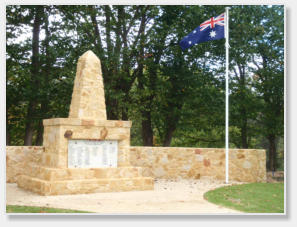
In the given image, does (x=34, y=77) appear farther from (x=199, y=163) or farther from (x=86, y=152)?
(x=199, y=163)

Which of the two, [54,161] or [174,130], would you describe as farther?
[174,130]

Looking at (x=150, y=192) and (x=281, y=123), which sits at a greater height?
(x=281, y=123)

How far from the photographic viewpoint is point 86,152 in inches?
430

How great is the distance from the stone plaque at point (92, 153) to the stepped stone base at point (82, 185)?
1.75ft

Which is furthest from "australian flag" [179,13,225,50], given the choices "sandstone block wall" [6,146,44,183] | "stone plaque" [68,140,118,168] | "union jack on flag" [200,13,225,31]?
"sandstone block wall" [6,146,44,183]

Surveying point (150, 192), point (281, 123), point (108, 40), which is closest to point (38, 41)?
point (108, 40)

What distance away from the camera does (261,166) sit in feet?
46.2

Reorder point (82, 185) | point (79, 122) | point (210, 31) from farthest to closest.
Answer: point (210, 31), point (79, 122), point (82, 185)

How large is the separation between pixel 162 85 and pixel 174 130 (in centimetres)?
311

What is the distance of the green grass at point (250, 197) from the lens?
8.41 m

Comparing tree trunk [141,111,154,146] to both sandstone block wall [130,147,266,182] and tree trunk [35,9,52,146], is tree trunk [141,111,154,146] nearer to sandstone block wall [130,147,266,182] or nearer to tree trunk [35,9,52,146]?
tree trunk [35,9,52,146]

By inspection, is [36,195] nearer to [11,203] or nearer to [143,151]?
[11,203]

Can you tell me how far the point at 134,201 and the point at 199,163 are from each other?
5.67m

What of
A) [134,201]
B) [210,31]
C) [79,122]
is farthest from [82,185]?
[210,31]
